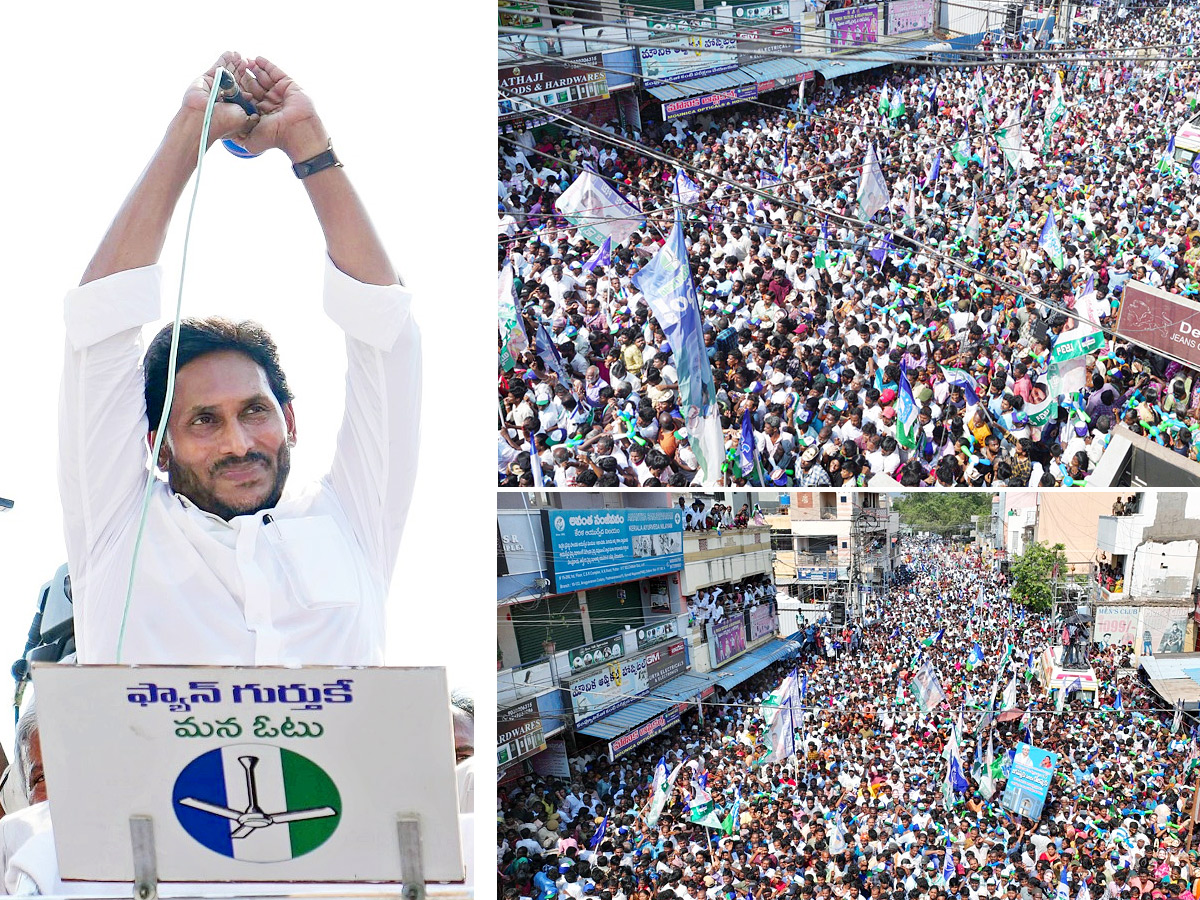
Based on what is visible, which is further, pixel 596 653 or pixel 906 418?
pixel 596 653

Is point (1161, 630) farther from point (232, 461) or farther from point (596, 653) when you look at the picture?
point (232, 461)

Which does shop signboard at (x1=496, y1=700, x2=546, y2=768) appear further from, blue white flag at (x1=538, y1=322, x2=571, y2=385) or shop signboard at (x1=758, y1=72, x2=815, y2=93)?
shop signboard at (x1=758, y1=72, x2=815, y2=93)

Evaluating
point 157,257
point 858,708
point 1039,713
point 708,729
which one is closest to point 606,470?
point 708,729

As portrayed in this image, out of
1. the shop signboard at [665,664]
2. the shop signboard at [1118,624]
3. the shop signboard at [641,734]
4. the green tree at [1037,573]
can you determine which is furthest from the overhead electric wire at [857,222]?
the shop signboard at [641,734]

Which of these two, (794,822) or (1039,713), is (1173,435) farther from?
(794,822)

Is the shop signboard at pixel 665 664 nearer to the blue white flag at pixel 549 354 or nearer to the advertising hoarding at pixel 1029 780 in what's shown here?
the blue white flag at pixel 549 354

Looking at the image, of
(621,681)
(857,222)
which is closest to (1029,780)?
(621,681)
